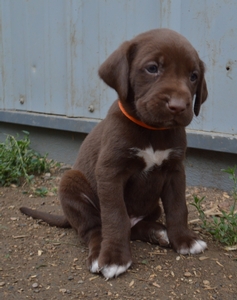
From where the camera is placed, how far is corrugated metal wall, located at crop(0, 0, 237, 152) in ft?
14.3

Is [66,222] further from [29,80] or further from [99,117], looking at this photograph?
[29,80]

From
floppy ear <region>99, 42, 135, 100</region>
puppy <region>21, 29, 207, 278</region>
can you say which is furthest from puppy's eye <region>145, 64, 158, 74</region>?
floppy ear <region>99, 42, 135, 100</region>

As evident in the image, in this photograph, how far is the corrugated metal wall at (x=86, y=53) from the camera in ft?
14.3

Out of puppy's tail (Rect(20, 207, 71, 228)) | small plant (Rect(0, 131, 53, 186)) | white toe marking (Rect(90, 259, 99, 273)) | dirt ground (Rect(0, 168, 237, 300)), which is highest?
white toe marking (Rect(90, 259, 99, 273))

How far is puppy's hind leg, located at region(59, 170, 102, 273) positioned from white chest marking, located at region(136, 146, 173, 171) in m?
0.52

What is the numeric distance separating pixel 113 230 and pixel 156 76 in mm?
983

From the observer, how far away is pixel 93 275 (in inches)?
112

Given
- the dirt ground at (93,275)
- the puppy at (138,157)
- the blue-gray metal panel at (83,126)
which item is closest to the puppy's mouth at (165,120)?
the puppy at (138,157)

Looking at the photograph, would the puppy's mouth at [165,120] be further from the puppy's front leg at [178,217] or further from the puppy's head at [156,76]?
the puppy's front leg at [178,217]

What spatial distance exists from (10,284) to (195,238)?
1263 millimetres

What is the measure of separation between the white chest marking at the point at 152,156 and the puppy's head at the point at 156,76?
243 millimetres

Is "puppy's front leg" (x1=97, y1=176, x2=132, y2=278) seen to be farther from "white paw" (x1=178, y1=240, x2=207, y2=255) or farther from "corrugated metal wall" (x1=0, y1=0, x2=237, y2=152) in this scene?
"corrugated metal wall" (x1=0, y1=0, x2=237, y2=152)

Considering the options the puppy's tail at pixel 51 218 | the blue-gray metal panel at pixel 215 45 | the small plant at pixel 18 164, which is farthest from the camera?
the small plant at pixel 18 164

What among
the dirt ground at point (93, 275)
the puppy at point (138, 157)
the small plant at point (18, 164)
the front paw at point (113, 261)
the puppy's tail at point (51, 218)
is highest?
the puppy at point (138, 157)
